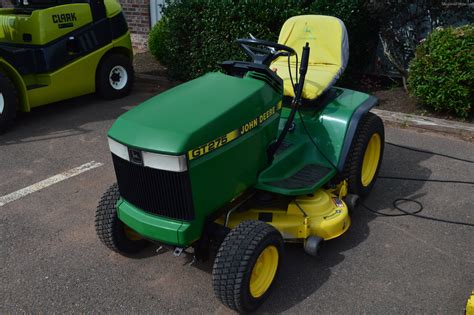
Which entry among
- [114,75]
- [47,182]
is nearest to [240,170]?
[47,182]

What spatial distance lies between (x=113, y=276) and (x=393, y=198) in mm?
2334

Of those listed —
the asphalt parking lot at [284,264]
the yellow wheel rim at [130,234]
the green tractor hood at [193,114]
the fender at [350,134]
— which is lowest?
the asphalt parking lot at [284,264]

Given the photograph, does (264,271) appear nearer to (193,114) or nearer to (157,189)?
(157,189)

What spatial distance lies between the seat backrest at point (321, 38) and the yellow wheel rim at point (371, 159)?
26.9 inches

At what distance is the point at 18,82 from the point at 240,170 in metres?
3.91

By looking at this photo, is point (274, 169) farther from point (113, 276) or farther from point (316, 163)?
point (113, 276)

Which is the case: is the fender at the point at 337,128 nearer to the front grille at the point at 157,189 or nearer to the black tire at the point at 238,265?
the black tire at the point at 238,265

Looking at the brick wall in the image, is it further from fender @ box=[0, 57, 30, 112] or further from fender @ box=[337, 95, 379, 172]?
fender @ box=[337, 95, 379, 172]

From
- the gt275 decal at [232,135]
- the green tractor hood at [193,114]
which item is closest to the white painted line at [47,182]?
the green tractor hood at [193,114]

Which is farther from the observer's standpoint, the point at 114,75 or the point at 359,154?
the point at 114,75

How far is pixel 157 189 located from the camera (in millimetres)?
2629

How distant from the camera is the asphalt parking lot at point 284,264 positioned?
2.86m

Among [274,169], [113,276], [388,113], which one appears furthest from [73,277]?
[388,113]

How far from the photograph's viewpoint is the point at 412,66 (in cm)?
593
